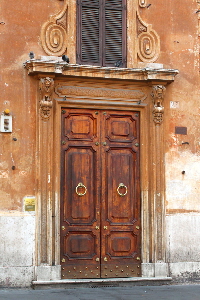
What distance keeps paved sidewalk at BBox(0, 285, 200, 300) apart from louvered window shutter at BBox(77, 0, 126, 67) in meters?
4.00

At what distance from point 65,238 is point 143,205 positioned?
1543 mm

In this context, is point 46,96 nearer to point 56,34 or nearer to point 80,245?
point 56,34

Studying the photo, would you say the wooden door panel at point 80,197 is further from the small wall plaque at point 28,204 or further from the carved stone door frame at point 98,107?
the small wall plaque at point 28,204

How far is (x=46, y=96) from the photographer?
9.98 m

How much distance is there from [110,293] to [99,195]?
5.81 ft

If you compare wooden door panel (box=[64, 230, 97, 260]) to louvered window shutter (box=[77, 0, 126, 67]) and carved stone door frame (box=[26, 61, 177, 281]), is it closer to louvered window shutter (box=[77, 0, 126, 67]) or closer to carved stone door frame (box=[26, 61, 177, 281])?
carved stone door frame (box=[26, 61, 177, 281])

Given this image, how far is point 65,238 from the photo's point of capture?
33.2ft

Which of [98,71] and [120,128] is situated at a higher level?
[98,71]

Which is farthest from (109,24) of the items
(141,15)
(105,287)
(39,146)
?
(105,287)

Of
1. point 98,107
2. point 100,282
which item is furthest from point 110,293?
point 98,107

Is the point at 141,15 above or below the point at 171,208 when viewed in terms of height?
above

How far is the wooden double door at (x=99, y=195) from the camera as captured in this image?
10180mm

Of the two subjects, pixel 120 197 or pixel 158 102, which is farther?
pixel 158 102

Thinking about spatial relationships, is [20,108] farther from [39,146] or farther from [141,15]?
[141,15]
